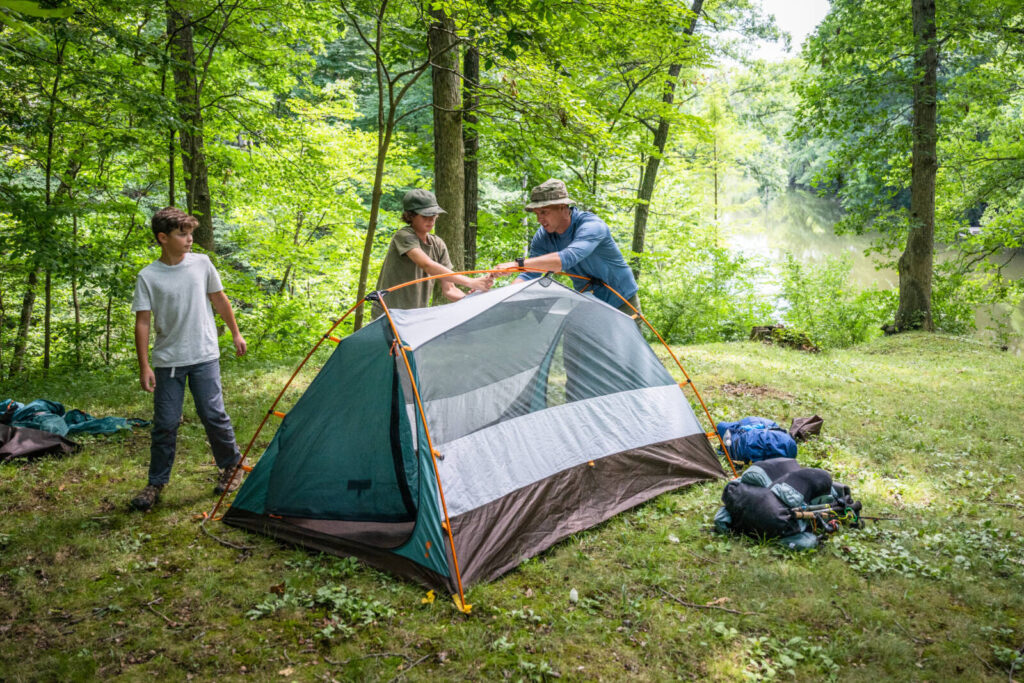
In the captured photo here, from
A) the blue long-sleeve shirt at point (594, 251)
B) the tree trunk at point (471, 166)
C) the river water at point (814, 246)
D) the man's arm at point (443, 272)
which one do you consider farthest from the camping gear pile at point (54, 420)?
the river water at point (814, 246)

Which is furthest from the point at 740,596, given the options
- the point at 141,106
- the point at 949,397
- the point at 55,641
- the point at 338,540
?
the point at 141,106

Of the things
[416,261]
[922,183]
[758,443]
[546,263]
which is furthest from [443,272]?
[922,183]

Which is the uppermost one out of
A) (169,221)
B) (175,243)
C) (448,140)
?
(448,140)

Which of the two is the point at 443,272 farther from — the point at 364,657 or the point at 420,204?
the point at 364,657

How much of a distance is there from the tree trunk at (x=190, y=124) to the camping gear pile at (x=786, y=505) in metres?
6.08

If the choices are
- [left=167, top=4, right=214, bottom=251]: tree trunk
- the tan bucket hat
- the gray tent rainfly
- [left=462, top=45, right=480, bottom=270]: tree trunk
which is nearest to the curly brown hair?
the gray tent rainfly

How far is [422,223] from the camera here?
4258mm

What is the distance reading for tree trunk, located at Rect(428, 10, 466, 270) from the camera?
6.05m

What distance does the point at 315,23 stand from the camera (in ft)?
27.1

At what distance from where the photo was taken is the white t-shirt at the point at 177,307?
359 centimetres


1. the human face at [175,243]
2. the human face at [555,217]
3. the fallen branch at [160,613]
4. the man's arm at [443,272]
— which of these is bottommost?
the fallen branch at [160,613]

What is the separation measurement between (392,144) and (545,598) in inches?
387

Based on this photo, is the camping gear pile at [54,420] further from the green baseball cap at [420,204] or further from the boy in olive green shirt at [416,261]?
the green baseball cap at [420,204]

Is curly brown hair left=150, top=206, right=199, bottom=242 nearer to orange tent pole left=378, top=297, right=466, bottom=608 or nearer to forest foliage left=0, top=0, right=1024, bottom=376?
orange tent pole left=378, top=297, right=466, bottom=608
